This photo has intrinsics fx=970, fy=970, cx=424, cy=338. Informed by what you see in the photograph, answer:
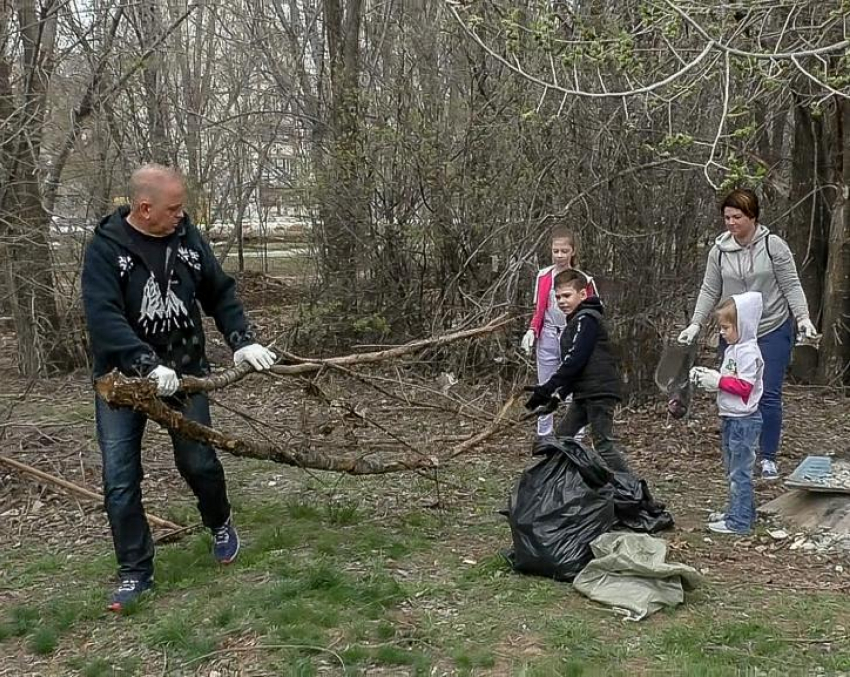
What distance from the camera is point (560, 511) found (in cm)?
446

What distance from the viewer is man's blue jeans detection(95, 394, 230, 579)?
4.25 meters

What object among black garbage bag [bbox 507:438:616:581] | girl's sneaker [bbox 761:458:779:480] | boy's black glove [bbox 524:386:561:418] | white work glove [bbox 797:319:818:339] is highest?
white work glove [bbox 797:319:818:339]

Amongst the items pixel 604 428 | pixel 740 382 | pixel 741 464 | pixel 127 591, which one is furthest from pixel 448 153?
pixel 127 591

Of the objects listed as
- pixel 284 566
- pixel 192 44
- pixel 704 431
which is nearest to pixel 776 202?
pixel 704 431

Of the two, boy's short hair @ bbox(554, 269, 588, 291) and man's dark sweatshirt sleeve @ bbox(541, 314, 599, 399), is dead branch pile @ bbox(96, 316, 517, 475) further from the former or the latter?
boy's short hair @ bbox(554, 269, 588, 291)

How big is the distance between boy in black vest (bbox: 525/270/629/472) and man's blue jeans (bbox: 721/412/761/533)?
0.61 metres

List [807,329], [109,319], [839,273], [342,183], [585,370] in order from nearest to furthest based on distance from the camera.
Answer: [109,319]
[585,370]
[807,329]
[839,273]
[342,183]

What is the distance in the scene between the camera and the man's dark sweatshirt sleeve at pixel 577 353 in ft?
17.5

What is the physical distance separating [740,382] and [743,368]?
8 cm

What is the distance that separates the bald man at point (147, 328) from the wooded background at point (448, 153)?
8.14ft

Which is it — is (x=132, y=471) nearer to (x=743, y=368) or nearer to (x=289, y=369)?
(x=289, y=369)

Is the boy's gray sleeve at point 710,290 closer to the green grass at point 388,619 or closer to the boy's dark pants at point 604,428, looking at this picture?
the boy's dark pants at point 604,428

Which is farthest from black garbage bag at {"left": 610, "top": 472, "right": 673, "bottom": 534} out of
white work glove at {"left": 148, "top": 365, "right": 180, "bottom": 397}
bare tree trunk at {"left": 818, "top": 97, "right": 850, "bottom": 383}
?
bare tree trunk at {"left": 818, "top": 97, "right": 850, "bottom": 383}

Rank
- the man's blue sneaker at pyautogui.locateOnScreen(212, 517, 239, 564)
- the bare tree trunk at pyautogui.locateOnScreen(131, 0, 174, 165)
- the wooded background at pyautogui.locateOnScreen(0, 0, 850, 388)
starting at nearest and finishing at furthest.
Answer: the man's blue sneaker at pyautogui.locateOnScreen(212, 517, 239, 564) < the wooded background at pyautogui.locateOnScreen(0, 0, 850, 388) < the bare tree trunk at pyautogui.locateOnScreen(131, 0, 174, 165)
